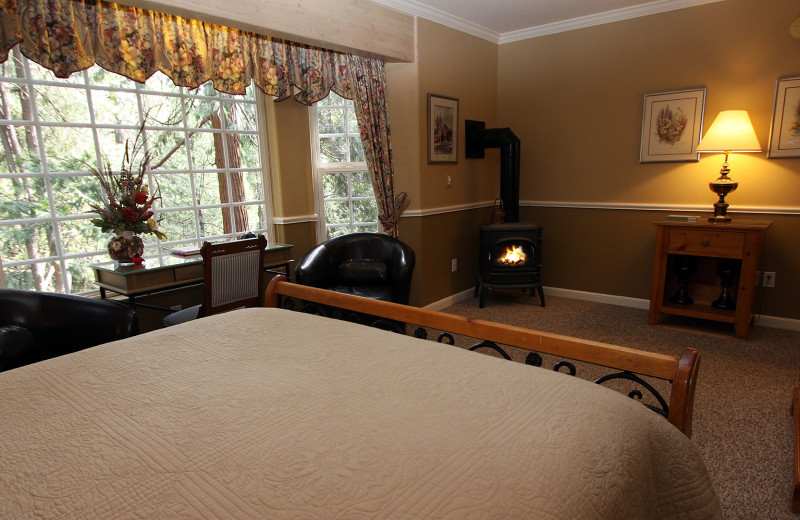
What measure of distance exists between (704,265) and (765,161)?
901 mm

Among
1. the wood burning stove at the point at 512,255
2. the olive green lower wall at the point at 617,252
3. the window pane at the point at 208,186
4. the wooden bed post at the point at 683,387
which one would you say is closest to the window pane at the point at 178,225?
the window pane at the point at 208,186

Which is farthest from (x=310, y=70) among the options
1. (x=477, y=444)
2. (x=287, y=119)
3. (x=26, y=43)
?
(x=477, y=444)

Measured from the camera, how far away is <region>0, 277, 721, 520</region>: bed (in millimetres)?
774

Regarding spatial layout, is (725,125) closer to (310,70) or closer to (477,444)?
(310,70)

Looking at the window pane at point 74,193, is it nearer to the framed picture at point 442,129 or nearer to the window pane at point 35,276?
the window pane at point 35,276

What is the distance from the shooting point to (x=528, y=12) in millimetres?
3969

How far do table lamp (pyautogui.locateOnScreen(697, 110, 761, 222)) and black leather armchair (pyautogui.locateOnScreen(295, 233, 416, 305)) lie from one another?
2.36m

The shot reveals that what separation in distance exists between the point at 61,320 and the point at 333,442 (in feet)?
6.20

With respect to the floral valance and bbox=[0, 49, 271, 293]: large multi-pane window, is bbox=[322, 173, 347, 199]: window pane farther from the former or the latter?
the floral valance

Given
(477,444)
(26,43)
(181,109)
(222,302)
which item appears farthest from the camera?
(181,109)

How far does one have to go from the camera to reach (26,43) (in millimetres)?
Answer: 2156

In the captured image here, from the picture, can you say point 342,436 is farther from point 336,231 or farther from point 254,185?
point 336,231

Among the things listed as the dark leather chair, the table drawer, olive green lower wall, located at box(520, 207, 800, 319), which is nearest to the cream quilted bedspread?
the dark leather chair

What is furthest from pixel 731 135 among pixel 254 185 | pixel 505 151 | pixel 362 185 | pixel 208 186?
pixel 208 186
